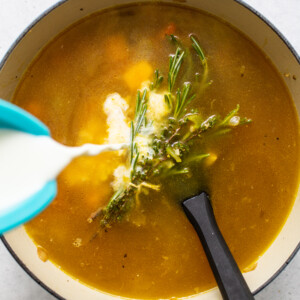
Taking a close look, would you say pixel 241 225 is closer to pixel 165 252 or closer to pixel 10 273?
pixel 165 252

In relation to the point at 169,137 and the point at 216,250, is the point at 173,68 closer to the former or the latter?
the point at 169,137

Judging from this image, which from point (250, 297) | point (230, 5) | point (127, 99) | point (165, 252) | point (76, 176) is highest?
point (230, 5)

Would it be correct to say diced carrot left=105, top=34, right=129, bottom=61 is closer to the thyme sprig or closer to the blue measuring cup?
the thyme sprig

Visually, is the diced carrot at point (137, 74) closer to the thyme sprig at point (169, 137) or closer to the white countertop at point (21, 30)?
the thyme sprig at point (169, 137)

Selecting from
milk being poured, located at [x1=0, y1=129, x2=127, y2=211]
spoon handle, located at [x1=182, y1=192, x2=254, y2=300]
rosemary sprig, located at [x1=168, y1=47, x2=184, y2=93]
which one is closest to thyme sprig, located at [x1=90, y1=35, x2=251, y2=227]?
rosemary sprig, located at [x1=168, y1=47, x2=184, y2=93]

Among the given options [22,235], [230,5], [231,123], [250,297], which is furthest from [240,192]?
[22,235]

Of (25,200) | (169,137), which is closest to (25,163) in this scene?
(25,200)

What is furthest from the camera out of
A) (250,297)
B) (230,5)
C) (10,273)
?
(10,273)
